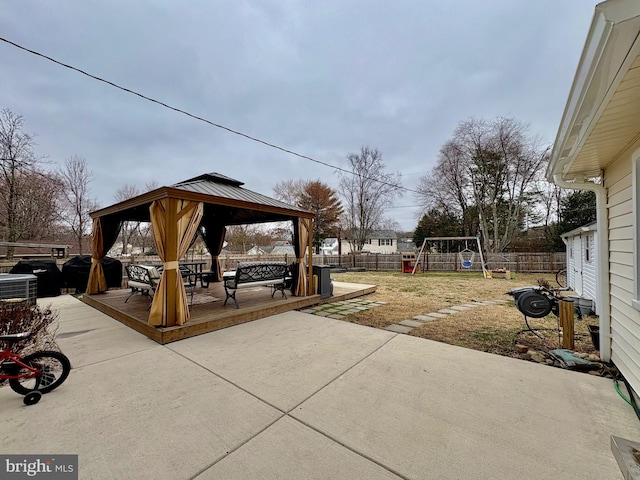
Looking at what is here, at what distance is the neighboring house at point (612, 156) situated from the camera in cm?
118

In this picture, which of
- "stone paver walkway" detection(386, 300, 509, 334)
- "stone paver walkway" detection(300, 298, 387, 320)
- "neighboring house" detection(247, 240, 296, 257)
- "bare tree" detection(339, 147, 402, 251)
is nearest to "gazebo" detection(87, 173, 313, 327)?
"stone paver walkway" detection(300, 298, 387, 320)

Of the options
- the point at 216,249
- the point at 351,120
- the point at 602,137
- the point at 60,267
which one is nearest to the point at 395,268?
the point at 351,120

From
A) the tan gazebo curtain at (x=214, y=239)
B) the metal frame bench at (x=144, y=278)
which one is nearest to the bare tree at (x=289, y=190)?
the tan gazebo curtain at (x=214, y=239)

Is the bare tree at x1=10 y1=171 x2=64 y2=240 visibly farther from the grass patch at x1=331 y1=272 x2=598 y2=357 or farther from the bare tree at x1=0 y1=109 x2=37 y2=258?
the grass patch at x1=331 y1=272 x2=598 y2=357

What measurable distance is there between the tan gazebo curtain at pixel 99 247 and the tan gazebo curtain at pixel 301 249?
4.79 m

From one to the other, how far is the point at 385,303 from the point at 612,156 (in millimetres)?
4614

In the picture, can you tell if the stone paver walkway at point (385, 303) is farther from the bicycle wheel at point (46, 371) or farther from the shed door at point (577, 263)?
the bicycle wheel at point (46, 371)

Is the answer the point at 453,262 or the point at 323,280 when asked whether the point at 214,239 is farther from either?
the point at 453,262

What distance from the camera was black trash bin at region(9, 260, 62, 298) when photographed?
22.6 ft

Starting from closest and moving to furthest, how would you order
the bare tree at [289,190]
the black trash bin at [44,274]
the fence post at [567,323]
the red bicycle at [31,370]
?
1. the red bicycle at [31,370]
2. the fence post at [567,323]
3. the black trash bin at [44,274]
4. the bare tree at [289,190]

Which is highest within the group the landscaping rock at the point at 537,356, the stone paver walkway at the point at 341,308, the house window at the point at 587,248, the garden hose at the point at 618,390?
the house window at the point at 587,248

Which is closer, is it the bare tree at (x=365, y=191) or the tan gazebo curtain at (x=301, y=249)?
the tan gazebo curtain at (x=301, y=249)

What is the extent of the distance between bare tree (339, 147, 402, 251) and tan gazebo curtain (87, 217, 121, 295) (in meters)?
16.6

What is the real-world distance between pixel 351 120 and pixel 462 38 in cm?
493
